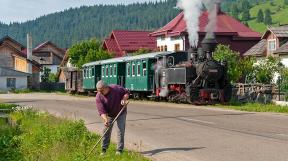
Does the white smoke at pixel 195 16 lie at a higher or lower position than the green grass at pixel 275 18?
lower

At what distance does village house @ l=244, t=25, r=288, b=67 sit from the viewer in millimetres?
46619

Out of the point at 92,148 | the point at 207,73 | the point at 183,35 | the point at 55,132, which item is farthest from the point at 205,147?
the point at 183,35

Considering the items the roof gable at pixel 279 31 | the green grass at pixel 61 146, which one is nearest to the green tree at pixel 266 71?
the roof gable at pixel 279 31

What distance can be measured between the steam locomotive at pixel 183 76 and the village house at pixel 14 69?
42662mm

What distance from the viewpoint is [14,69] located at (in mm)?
84938

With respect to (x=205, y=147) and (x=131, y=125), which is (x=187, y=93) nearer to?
(x=131, y=125)

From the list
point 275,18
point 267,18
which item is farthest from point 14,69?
point 275,18

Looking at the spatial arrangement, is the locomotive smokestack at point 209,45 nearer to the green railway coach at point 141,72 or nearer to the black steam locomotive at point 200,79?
the black steam locomotive at point 200,79

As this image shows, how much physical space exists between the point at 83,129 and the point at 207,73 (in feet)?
53.7

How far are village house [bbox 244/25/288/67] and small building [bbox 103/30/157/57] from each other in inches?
860

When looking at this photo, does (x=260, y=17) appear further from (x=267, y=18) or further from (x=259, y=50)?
(x=259, y=50)

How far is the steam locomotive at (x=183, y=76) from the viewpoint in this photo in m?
30.0

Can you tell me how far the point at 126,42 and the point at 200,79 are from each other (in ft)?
145

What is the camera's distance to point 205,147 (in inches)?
492
